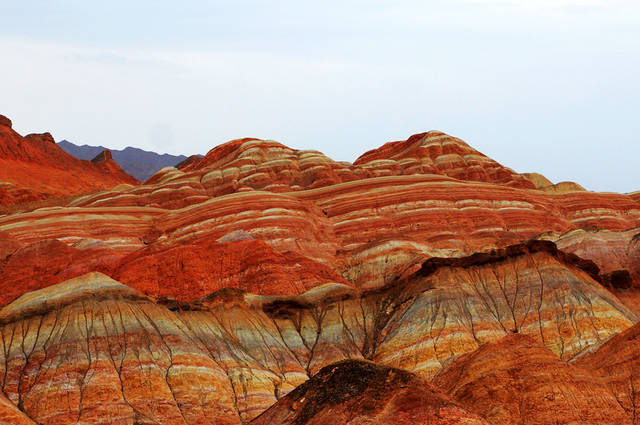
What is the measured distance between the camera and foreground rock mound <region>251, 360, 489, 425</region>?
1827 inches

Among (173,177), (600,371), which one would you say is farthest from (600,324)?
(173,177)

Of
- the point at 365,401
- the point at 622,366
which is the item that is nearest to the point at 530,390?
the point at 622,366

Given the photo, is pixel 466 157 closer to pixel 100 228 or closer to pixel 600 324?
pixel 100 228

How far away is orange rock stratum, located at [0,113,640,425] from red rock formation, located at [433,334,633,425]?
0.13 metres

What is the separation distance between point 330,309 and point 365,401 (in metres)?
44.7

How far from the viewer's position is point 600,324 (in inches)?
3329

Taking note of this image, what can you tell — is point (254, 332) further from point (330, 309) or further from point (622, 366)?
point (622, 366)

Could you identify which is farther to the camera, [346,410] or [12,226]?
[12,226]

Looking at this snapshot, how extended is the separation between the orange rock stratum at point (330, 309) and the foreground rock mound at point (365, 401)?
107 mm

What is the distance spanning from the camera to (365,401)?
159ft

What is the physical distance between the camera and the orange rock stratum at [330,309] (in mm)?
56656

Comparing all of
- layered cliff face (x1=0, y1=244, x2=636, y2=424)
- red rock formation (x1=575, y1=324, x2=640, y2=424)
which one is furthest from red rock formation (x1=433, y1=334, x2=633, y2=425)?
layered cliff face (x1=0, y1=244, x2=636, y2=424)

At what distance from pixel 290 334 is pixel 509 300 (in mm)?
21796

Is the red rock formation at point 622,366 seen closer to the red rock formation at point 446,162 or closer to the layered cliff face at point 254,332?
the layered cliff face at point 254,332
